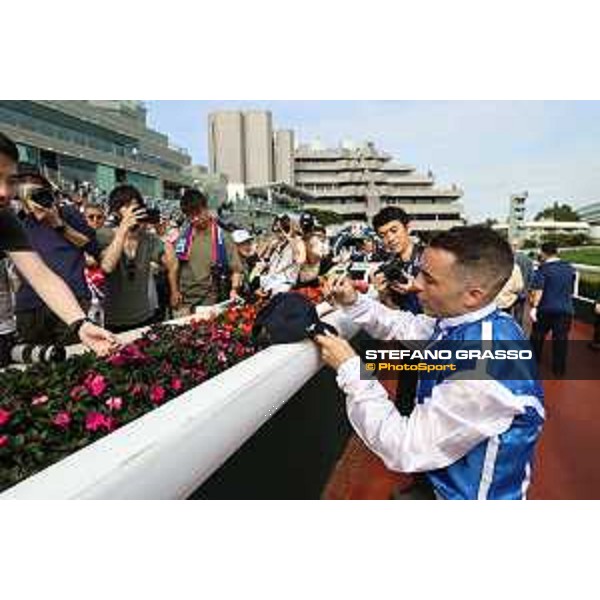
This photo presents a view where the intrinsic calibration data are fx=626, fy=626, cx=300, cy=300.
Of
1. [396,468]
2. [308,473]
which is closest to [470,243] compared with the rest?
[396,468]

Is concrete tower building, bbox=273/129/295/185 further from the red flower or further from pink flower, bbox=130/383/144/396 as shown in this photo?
pink flower, bbox=130/383/144/396

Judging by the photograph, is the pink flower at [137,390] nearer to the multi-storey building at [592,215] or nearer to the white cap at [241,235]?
the multi-storey building at [592,215]

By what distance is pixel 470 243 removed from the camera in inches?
61.6

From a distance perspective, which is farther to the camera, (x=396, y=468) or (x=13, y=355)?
(x=13, y=355)

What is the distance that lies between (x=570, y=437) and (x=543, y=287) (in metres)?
1.66

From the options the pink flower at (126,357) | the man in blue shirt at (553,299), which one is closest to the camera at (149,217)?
the pink flower at (126,357)

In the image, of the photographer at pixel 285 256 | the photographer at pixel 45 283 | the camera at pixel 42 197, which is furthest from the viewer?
the photographer at pixel 285 256

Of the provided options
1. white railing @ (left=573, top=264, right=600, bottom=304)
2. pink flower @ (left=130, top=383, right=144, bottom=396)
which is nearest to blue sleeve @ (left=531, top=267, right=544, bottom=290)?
white railing @ (left=573, top=264, right=600, bottom=304)

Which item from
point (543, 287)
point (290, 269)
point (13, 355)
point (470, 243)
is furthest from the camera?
point (543, 287)

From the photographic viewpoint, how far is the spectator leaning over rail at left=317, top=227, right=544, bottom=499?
1.43 metres

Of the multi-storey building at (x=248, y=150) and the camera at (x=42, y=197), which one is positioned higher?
the multi-storey building at (x=248, y=150)

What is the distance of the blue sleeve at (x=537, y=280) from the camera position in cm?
474

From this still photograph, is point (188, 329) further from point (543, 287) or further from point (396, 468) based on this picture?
point (543, 287)

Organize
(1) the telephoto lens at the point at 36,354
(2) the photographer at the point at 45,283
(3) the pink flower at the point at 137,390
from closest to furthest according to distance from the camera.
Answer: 1. (3) the pink flower at the point at 137,390
2. (2) the photographer at the point at 45,283
3. (1) the telephoto lens at the point at 36,354
